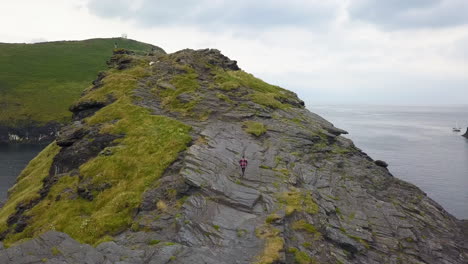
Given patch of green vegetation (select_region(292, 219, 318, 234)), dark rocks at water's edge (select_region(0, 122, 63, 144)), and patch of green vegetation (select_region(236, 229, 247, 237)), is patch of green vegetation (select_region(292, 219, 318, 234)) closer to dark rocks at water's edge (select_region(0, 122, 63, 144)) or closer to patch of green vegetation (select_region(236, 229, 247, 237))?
patch of green vegetation (select_region(236, 229, 247, 237))

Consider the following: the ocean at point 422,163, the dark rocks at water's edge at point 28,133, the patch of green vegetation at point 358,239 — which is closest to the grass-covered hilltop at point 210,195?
the patch of green vegetation at point 358,239

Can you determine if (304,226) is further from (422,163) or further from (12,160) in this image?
(12,160)

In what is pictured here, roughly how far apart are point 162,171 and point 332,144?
28.2m

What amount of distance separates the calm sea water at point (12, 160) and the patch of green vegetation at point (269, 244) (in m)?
78.2

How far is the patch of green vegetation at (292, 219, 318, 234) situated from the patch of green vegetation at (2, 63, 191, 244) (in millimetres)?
13867

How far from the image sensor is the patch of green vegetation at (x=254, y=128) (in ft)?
148

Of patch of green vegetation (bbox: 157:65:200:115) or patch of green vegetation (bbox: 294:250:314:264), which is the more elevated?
patch of green vegetation (bbox: 157:65:200:115)

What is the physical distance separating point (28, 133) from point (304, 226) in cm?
A: 16555

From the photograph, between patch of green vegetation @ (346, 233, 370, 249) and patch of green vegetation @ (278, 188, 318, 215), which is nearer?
patch of green vegetation @ (346, 233, 370, 249)

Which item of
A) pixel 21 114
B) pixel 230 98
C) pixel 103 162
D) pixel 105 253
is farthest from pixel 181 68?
pixel 21 114

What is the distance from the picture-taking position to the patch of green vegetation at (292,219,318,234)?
26.9 m

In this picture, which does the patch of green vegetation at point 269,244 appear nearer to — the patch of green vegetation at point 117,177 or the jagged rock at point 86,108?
the patch of green vegetation at point 117,177

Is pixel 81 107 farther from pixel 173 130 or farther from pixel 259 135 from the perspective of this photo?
pixel 259 135

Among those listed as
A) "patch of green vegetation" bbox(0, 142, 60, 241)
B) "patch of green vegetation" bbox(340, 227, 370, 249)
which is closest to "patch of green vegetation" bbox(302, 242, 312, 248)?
"patch of green vegetation" bbox(340, 227, 370, 249)
